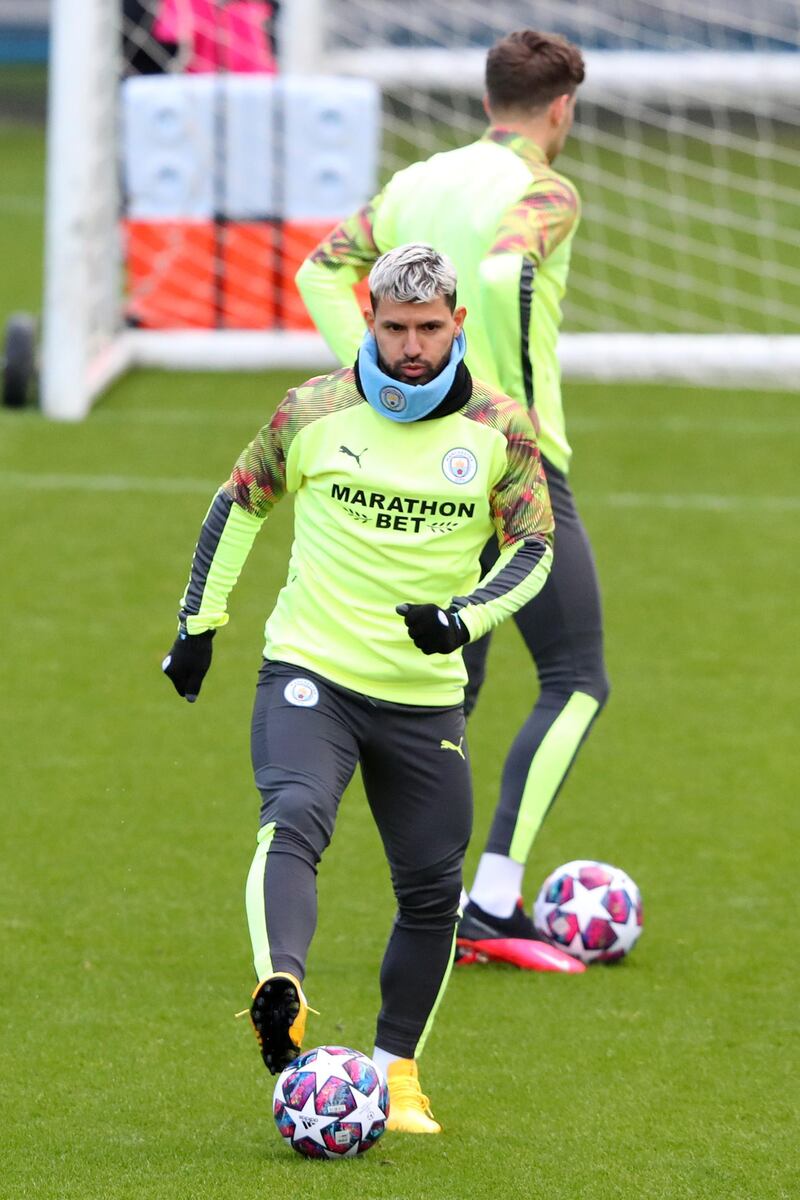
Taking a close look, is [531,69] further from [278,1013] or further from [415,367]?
[278,1013]

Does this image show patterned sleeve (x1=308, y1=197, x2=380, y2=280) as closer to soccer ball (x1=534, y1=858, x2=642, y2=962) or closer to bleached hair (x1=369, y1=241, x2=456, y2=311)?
bleached hair (x1=369, y1=241, x2=456, y2=311)

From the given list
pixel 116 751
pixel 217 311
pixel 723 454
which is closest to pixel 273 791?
pixel 116 751

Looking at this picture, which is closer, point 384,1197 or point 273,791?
point 384,1197

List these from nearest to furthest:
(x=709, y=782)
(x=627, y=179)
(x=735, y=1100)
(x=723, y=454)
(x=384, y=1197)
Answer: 1. (x=384, y=1197)
2. (x=735, y=1100)
3. (x=709, y=782)
4. (x=723, y=454)
5. (x=627, y=179)

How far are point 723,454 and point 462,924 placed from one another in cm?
616

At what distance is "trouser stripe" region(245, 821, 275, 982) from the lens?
4023mm

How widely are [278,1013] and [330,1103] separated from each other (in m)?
0.32

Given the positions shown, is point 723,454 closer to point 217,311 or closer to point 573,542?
point 217,311

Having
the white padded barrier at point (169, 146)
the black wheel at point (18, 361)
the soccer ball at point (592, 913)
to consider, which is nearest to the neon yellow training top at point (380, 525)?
the soccer ball at point (592, 913)

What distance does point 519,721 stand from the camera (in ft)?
25.5

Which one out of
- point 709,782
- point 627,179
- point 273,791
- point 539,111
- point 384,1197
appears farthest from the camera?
point 627,179

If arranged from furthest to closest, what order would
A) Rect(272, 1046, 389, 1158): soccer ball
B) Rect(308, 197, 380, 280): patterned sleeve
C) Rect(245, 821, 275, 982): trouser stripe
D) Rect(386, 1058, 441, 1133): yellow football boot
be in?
Rect(308, 197, 380, 280): patterned sleeve
Rect(386, 1058, 441, 1133): yellow football boot
Rect(272, 1046, 389, 1158): soccer ball
Rect(245, 821, 275, 982): trouser stripe

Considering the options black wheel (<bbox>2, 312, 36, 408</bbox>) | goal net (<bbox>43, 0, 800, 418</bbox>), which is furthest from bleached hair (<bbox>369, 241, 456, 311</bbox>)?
black wheel (<bbox>2, 312, 36, 408</bbox>)

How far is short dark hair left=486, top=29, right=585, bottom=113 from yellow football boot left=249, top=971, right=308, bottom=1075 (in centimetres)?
273
